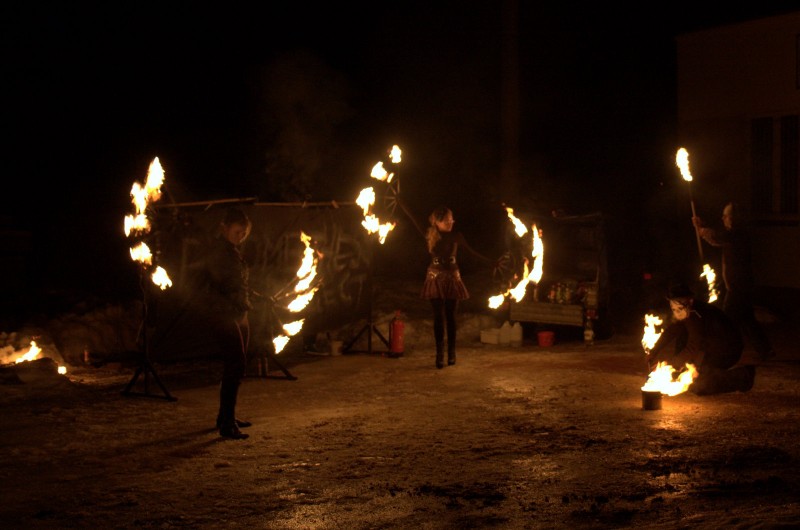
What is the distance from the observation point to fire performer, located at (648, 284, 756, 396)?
10.2m

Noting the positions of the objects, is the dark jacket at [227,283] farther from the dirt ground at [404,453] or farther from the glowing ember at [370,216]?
the glowing ember at [370,216]

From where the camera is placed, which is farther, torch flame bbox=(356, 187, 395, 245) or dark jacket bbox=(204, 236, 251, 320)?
torch flame bbox=(356, 187, 395, 245)

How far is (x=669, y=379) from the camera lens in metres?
10.1

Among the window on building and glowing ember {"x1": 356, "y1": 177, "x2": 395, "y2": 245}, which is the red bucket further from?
the window on building

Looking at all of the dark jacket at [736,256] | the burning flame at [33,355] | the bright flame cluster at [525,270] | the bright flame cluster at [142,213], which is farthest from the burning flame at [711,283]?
the burning flame at [33,355]

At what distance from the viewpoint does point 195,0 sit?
2339 centimetres

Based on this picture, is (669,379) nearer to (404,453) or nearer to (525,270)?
(404,453)

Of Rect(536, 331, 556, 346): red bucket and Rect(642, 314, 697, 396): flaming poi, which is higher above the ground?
Rect(536, 331, 556, 346): red bucket

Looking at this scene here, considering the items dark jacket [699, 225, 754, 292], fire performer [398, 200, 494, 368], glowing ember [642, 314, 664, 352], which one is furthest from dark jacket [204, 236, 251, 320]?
dark jacket [699, 225, 754, 292]

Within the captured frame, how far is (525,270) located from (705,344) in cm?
516

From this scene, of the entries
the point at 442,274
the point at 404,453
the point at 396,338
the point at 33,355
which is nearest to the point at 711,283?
the point at 442,274

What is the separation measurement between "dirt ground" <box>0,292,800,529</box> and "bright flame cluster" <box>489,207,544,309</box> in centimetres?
286

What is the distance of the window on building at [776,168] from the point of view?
18.4 m

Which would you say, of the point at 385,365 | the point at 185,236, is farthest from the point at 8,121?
the point at 385,365
